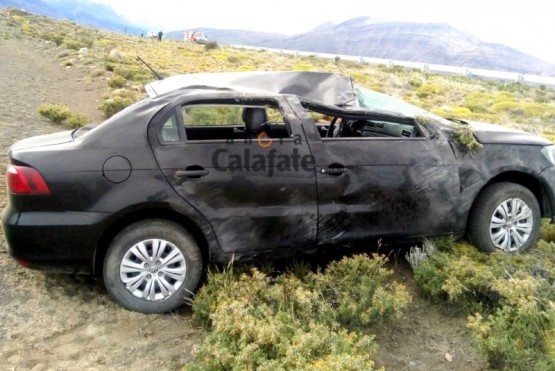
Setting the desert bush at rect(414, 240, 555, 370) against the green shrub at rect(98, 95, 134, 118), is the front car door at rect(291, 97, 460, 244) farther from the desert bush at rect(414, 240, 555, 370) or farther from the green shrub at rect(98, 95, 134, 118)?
the green shrub at rect(98, 95, 134, 118)

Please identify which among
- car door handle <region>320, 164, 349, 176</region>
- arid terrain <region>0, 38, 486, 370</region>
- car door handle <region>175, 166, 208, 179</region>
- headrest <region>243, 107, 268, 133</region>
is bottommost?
arid terrain <region>0, 38, 486, 370</region>

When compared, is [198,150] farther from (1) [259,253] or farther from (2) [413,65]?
(2) [413,65]

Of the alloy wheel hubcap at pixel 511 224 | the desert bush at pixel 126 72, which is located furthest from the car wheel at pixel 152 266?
the desert bush at pixel 126 72

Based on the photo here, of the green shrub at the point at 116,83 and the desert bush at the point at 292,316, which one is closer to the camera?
the desert bush at the point at 292,316

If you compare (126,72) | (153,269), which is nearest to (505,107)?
(126,72)

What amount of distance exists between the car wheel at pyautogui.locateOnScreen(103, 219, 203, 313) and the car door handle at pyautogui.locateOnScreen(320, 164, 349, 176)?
1.13 metres

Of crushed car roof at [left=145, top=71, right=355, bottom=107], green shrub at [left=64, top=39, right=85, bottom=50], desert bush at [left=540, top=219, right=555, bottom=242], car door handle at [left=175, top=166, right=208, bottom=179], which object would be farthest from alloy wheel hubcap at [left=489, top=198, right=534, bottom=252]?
Result: green shrub at [left=64, top=39, right=85, bottom=50]

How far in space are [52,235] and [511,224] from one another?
12.6ft

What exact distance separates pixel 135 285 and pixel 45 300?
0.78 m

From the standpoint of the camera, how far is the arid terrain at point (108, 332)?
309 cm

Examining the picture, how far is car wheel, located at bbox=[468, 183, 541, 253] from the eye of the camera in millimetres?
4289

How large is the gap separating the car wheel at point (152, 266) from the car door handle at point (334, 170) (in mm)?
1135

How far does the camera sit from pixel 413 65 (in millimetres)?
45219

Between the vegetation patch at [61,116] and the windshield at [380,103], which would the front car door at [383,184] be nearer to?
the windshield at [380,103]
